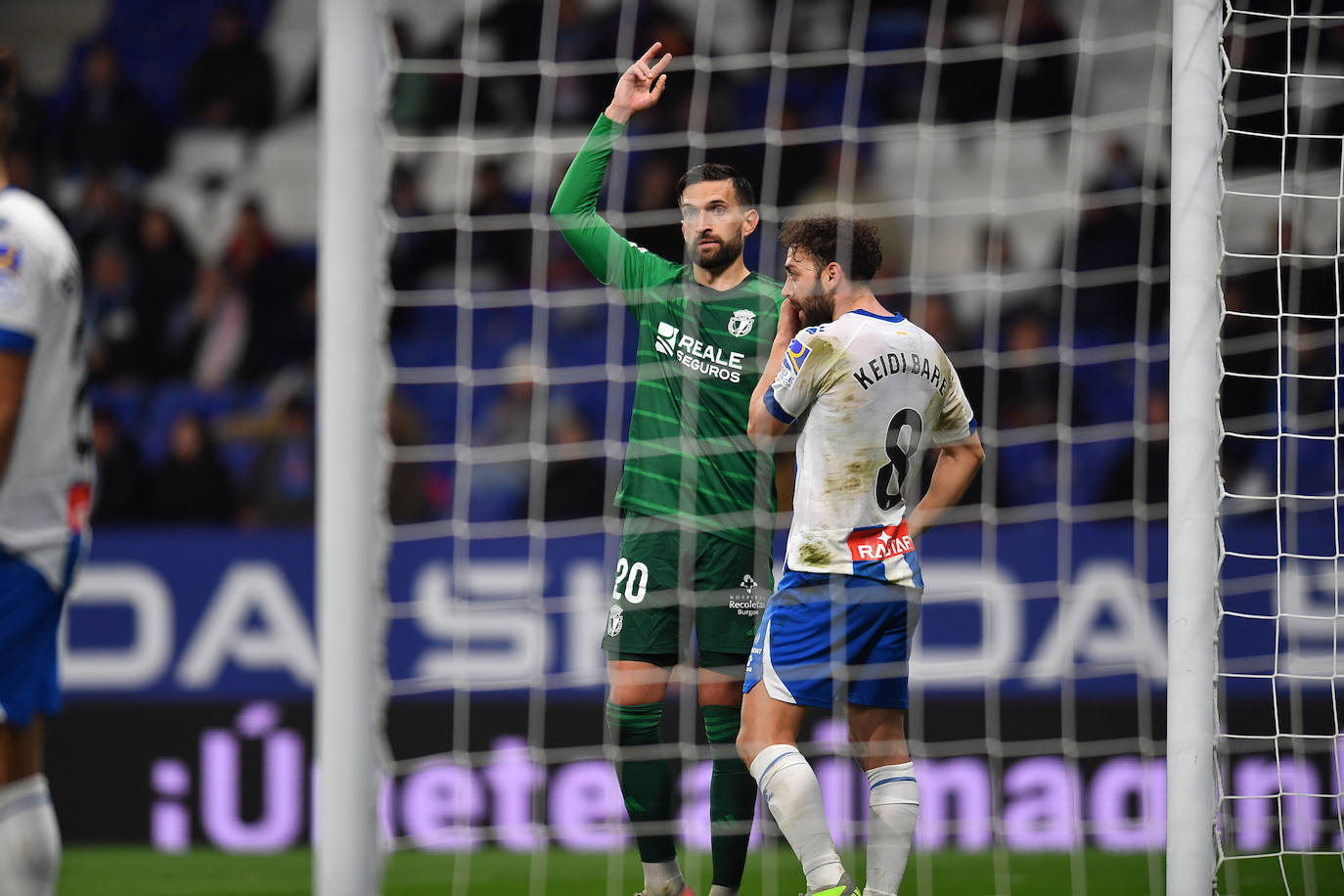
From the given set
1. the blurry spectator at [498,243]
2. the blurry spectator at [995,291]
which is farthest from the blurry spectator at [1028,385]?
the blurry spectator at [498,243]

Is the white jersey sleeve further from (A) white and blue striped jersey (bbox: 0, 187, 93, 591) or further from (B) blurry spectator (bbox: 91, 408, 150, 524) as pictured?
(B) blurry spectator (bbox: 91, 408, 150, 524)

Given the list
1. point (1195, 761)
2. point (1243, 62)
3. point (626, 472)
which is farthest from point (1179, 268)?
point (1243, 62)

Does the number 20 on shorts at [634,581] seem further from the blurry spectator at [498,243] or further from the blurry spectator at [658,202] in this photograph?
the blurry spectator at [498,243]

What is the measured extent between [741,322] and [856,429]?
611mm

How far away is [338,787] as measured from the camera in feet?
8.90

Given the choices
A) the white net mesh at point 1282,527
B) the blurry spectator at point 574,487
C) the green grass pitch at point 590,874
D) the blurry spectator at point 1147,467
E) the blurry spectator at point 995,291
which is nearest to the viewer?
the green grass pitch at point 590,874

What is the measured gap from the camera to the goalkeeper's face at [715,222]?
3684 millimetres

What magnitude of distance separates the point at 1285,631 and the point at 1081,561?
0.76 meters

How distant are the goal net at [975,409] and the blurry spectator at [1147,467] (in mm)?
22

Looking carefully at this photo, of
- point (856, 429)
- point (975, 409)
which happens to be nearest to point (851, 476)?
point (856, 429)

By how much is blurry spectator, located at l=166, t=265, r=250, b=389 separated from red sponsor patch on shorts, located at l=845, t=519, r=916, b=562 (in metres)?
4.78

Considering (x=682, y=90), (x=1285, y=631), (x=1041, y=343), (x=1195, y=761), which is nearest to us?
(x=1195, y=761)

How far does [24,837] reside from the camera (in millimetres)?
2572

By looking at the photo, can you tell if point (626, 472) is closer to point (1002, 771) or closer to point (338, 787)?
point (338, 787)
